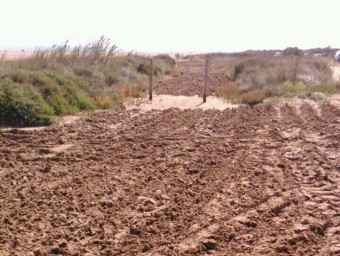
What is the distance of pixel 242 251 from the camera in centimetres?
510

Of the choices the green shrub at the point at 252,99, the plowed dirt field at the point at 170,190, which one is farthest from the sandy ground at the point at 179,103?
the plowed dirt field at the point at 170,190

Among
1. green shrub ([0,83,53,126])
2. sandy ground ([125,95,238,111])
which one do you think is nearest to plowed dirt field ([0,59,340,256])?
green shrub ([0,83,53,126])

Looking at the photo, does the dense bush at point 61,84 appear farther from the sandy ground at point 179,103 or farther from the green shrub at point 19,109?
the sandy ground at point 179,103

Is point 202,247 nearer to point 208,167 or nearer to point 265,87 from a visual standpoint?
point 208,167

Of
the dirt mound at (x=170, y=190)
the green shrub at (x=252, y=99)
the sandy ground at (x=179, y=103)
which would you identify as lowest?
the dirt mound at (x=170, y=190)

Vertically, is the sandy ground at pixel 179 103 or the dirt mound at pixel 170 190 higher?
the sandy ground at pixel 179 103

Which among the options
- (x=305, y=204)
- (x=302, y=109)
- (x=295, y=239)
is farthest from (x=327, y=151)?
(x=302, y=109)

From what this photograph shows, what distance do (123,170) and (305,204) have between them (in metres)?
3.15

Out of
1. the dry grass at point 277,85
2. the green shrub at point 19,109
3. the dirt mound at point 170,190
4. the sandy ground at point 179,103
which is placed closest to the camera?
the dirt mound at point 170,190

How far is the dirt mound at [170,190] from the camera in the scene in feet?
17.5

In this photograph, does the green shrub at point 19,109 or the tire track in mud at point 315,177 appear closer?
the tire track in mud at point 315,177

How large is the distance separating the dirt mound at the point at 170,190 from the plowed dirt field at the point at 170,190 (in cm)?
2

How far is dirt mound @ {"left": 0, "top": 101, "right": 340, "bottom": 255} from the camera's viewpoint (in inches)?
210

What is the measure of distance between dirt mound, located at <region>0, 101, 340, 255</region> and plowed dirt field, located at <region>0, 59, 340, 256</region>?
0.02 metres
